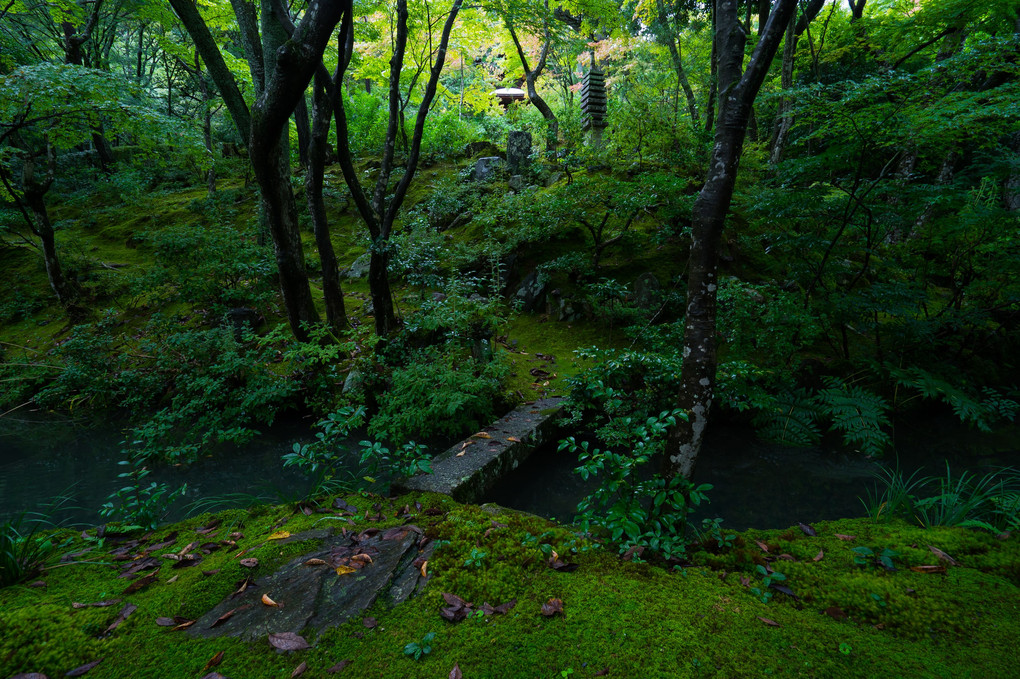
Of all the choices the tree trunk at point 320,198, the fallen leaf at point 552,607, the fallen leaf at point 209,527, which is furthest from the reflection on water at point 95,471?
the fallen leaf at point 552,607

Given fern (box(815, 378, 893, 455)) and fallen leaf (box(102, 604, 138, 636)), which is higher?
fern (box(815, 378, 893, 455))

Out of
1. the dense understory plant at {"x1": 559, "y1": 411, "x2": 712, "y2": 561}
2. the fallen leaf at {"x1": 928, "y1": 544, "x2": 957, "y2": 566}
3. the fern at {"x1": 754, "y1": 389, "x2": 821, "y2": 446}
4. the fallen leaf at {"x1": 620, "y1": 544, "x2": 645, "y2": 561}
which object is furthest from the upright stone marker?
the fallen leaf at {"x1": 928, "y1": 544, "x2": 957, "y2": 566}

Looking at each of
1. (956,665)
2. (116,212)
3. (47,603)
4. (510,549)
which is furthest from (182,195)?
(956,665)

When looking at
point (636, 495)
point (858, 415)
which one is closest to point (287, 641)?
point (636, 495)

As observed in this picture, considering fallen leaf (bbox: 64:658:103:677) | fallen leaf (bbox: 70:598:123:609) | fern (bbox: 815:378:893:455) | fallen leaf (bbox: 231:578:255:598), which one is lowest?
fallen leaf (bbox: 70:598:123:609)

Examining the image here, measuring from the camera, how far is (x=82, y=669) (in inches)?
70.7

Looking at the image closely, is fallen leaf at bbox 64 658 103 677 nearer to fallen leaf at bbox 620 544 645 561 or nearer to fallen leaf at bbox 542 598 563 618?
fallen leaf at bbox 542 598 563 618

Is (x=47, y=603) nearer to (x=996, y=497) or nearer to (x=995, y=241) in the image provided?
(x=996, y=497)

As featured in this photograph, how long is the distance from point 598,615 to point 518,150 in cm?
1061

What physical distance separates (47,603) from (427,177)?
12.4 metres

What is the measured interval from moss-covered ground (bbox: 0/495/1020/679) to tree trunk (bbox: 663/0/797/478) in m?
0.72

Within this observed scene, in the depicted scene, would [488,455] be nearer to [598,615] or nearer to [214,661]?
[598,615]

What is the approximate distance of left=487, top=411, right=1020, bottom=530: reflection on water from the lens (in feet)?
13.0

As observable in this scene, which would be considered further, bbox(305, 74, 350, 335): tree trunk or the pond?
bbox(305, 74, 350, 335): tree trunk
